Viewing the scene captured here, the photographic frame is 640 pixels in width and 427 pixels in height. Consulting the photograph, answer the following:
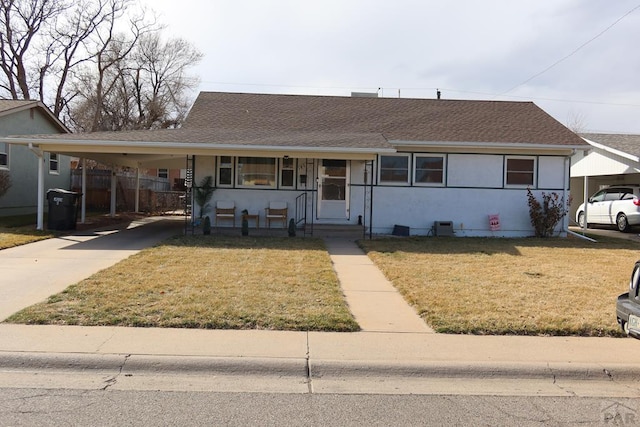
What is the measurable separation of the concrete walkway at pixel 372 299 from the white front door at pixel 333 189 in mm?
4758

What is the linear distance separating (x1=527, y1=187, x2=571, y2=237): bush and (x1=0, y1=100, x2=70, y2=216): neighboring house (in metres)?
18.1

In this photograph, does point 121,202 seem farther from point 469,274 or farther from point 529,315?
point 529,315

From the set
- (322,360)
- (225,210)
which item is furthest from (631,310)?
(225,210)

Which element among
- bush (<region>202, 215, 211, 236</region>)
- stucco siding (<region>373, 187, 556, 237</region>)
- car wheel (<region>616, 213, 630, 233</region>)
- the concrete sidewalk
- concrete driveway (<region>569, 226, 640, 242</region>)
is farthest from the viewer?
car wheel (<region>616, 213, 630, 233</region>)

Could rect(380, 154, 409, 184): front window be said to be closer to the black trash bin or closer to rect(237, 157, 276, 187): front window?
rect(237, 157, 276, 187): front window

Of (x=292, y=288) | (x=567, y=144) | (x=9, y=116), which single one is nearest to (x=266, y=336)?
(x=292, y=288)

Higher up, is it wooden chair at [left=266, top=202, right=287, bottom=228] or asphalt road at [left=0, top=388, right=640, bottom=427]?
wooden chair at [left=266, top=202, right=287, bottom=228]

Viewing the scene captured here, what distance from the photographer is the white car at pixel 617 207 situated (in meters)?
18.5

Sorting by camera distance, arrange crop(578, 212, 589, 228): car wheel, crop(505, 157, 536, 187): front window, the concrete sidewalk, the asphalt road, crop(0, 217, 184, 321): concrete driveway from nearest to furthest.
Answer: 1. the asphalt road
2. the concrete sidewalk
3. crop(0, 217, 184, 321): concrete driveway
4. crop(505, 157, 536, 187): front window
5. crop(578, 212, 589, 228): car wheel

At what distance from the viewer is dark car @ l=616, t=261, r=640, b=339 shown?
14.9 ft

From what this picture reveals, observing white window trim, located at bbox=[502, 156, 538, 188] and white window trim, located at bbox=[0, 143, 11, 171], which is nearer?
white window trim, located at bbox=[502, 156, 538, 188]

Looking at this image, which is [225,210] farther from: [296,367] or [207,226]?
[296,367]

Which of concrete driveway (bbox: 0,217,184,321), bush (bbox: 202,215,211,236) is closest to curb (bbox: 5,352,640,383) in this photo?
concrete driveway (bbox: 0,217,184,321)

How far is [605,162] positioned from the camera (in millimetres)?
19766
